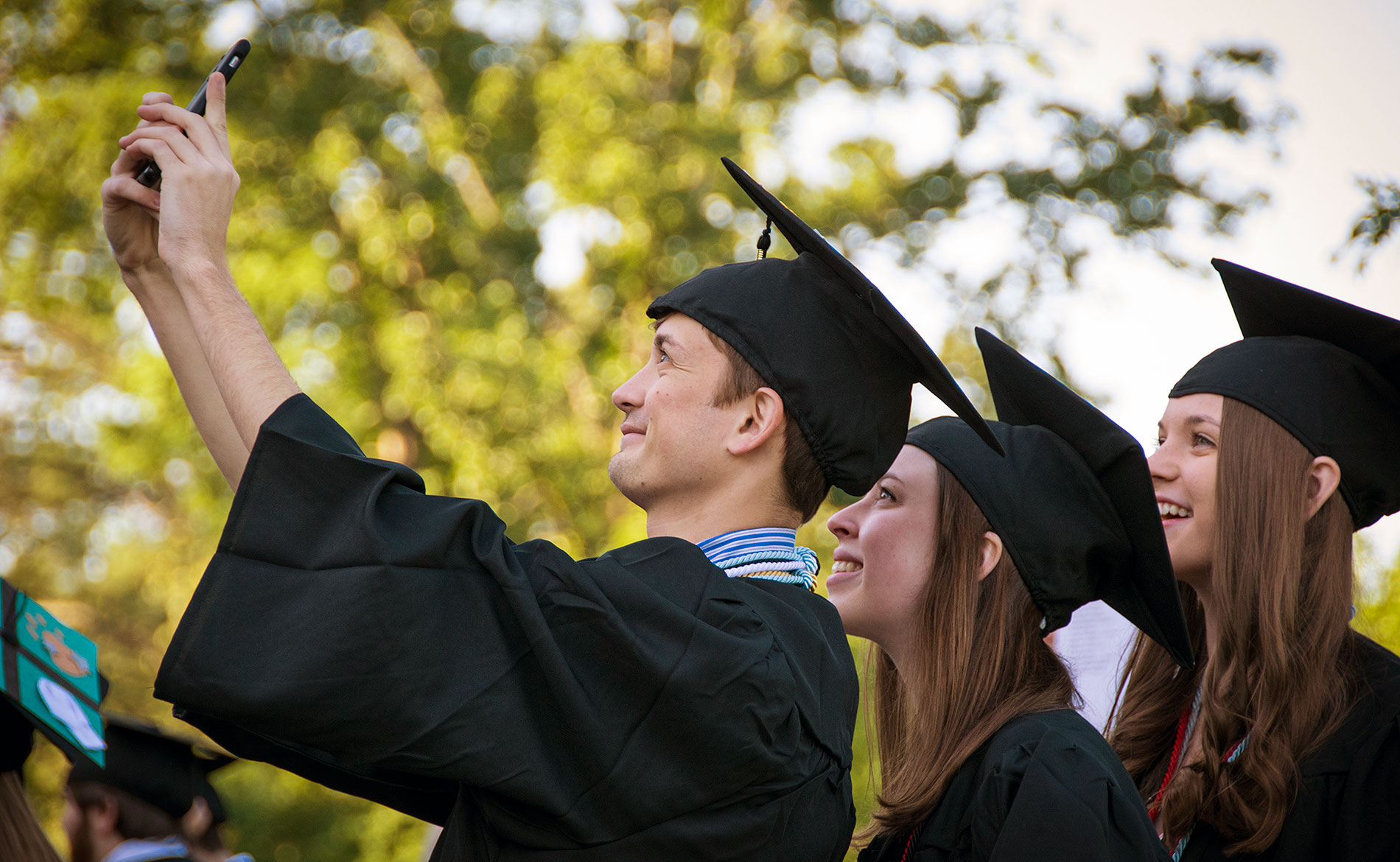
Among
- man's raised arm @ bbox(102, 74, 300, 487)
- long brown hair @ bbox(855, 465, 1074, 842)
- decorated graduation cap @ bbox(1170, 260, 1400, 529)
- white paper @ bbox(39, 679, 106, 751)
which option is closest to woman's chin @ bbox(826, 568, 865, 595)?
long brown hair @ bbox(855, 465, 1074, 842)

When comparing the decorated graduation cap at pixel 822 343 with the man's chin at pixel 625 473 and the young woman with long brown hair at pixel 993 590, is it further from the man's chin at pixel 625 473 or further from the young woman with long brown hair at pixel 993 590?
the young woman with long brown hair at pixel 993 590

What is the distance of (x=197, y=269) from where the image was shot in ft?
6.48

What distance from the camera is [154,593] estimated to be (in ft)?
60.8

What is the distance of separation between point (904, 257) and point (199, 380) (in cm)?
978

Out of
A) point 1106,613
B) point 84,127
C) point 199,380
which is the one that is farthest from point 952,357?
point 199,380

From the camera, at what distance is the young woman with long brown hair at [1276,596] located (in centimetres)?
267

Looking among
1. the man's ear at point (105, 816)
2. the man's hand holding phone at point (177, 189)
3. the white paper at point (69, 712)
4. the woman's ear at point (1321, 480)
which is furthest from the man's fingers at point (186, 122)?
the man's ear at point (105, 816)

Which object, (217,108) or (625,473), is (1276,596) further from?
(217,108)

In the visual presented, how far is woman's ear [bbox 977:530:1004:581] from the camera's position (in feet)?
9.68

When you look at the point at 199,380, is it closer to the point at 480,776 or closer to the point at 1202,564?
the point at 480,776

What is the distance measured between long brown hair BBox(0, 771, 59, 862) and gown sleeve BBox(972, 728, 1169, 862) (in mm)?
1890

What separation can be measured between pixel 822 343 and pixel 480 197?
899cm

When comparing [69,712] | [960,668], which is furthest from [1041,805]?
[69,712]

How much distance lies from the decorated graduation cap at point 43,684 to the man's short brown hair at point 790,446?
1400 millimetres
